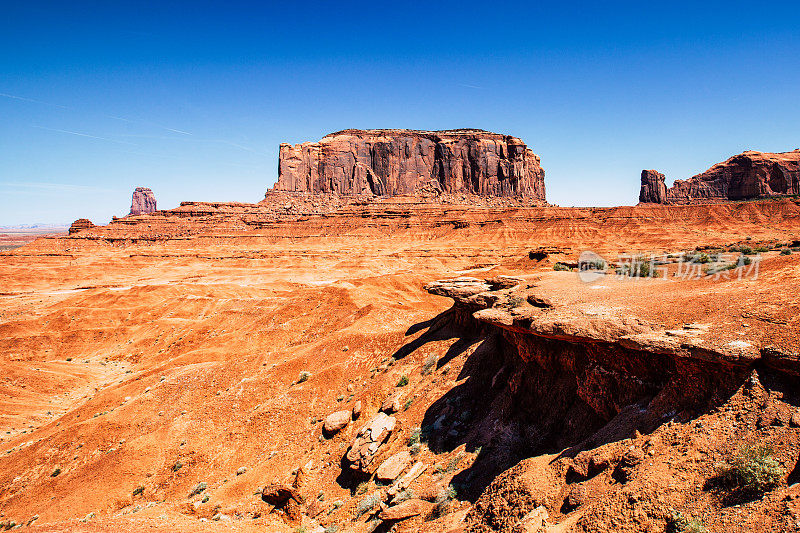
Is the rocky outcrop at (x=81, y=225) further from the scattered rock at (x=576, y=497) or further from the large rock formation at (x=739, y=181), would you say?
the large rock formation at (x=739, y=181)

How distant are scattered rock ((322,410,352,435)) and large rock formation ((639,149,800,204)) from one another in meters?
119

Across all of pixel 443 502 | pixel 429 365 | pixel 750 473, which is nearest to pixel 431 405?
pixel 429 365

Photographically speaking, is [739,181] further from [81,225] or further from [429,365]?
[81,225]

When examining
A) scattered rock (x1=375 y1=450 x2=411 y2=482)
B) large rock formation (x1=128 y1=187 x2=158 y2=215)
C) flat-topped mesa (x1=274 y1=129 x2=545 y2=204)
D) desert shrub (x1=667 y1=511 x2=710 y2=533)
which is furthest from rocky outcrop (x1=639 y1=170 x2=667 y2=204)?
large rock formation (x1=128 y1=187 x2=158 y2=215)

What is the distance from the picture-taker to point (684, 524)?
4.06 m

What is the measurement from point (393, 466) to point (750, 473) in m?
6.01

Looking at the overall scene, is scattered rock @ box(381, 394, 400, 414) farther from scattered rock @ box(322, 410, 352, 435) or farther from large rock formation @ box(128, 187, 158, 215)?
large rock formation @ box(128, 187, 158, 215)

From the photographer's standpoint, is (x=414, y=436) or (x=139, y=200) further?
(x=139, y=200)

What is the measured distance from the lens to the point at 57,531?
7.34 metres

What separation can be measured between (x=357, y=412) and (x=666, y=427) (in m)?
7.64

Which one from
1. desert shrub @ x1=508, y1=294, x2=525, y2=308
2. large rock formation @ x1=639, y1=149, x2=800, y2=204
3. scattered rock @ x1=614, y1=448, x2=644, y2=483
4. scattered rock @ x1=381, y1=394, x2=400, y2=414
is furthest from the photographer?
large rock formation @ x1=639, y1=149, x2=800, y2=204

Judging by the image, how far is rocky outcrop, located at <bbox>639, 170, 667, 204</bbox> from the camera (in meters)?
120

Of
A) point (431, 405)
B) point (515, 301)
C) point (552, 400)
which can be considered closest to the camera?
point (552, 400)

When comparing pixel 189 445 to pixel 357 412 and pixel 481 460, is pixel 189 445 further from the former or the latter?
pixel 481 460
